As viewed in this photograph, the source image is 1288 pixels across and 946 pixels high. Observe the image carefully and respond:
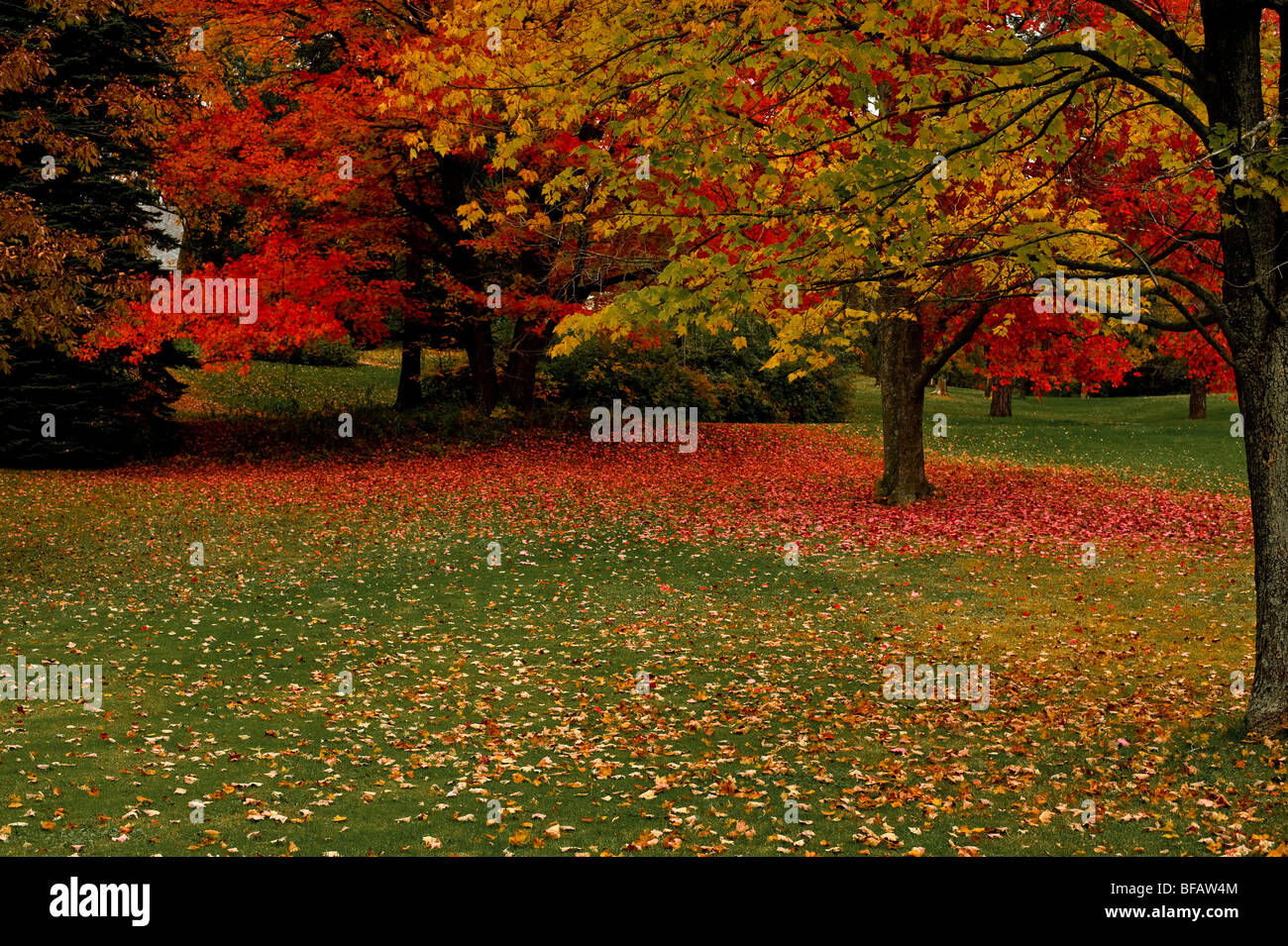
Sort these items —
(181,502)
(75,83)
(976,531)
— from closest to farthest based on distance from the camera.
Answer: (976,531)
(181,502)
(75,83)

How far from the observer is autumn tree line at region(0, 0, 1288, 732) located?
27.2ft

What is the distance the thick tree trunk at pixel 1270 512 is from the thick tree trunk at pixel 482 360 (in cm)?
2364

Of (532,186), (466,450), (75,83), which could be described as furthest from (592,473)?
(75,83)

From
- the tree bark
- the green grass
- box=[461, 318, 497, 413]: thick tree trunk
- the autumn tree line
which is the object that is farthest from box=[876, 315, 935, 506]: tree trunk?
box=[461, 318, 497, 413]: thick tree trunk

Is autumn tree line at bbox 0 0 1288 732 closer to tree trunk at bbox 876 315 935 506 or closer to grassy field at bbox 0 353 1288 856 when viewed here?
tree trunk at bbox 876 315 935 506

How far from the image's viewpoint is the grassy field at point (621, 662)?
7.45 m

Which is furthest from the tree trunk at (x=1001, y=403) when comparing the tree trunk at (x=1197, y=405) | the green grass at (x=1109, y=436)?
the tree trunk at (x=1197, y=405)

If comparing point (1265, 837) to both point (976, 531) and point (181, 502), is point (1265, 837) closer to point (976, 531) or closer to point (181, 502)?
point (976, 531)

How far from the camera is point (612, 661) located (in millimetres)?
12398

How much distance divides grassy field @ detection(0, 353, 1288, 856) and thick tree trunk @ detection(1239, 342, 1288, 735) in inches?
17.6

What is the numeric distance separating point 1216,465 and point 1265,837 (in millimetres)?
25217

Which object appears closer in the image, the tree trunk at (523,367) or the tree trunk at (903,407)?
the tree trunk at (903,407)

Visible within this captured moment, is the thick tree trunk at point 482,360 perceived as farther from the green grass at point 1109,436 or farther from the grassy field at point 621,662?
the green grass at point 1109,436

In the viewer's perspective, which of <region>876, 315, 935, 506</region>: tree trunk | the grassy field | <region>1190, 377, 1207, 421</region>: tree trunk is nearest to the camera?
the grassy field
